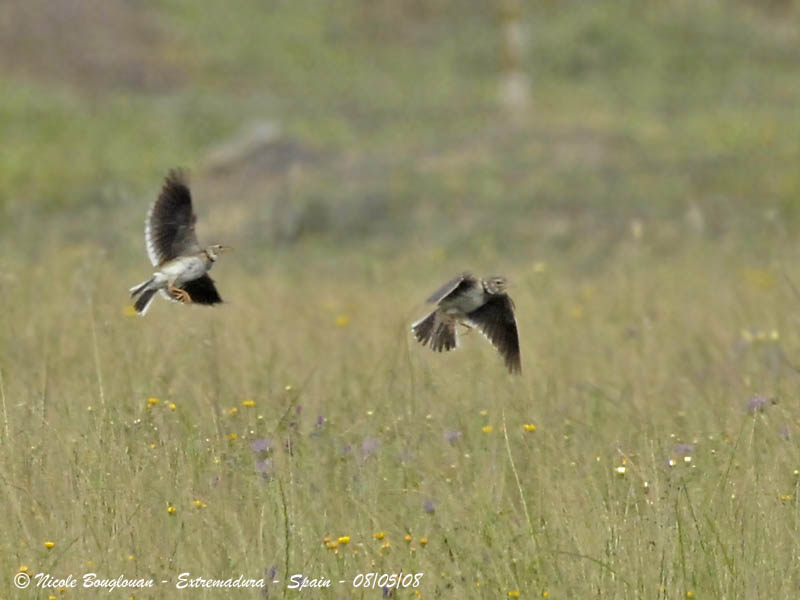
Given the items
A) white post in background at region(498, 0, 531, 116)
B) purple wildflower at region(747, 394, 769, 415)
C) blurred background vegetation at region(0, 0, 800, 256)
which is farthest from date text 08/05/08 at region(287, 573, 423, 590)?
white post in background at region(498, 0, 531, 116)

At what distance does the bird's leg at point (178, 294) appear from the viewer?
502cm

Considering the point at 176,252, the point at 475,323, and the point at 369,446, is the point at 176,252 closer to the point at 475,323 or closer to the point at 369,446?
the point at 475,323

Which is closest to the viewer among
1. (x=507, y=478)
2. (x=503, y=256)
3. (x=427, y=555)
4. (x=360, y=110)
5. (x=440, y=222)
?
(x=427, y=555)

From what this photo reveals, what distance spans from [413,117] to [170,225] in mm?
14786

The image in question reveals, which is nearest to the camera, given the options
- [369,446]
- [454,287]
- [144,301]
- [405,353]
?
[369,446]

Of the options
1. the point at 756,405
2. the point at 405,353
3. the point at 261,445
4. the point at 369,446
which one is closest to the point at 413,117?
the point at 405,353

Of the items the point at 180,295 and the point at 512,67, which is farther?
the point at 512,67

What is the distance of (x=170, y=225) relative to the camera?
5.21m

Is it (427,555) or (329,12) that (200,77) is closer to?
(329,12)

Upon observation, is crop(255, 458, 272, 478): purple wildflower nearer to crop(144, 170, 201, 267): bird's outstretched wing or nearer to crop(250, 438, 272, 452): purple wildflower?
crop(250, 438, 272, 452): purple wildflower

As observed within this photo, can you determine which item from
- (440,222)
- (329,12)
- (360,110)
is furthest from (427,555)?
(329,12)

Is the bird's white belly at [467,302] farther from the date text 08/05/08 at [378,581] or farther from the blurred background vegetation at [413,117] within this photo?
the blurred background vegetation at [413,117]

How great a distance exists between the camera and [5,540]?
369 cm

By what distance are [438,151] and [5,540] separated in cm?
1289
